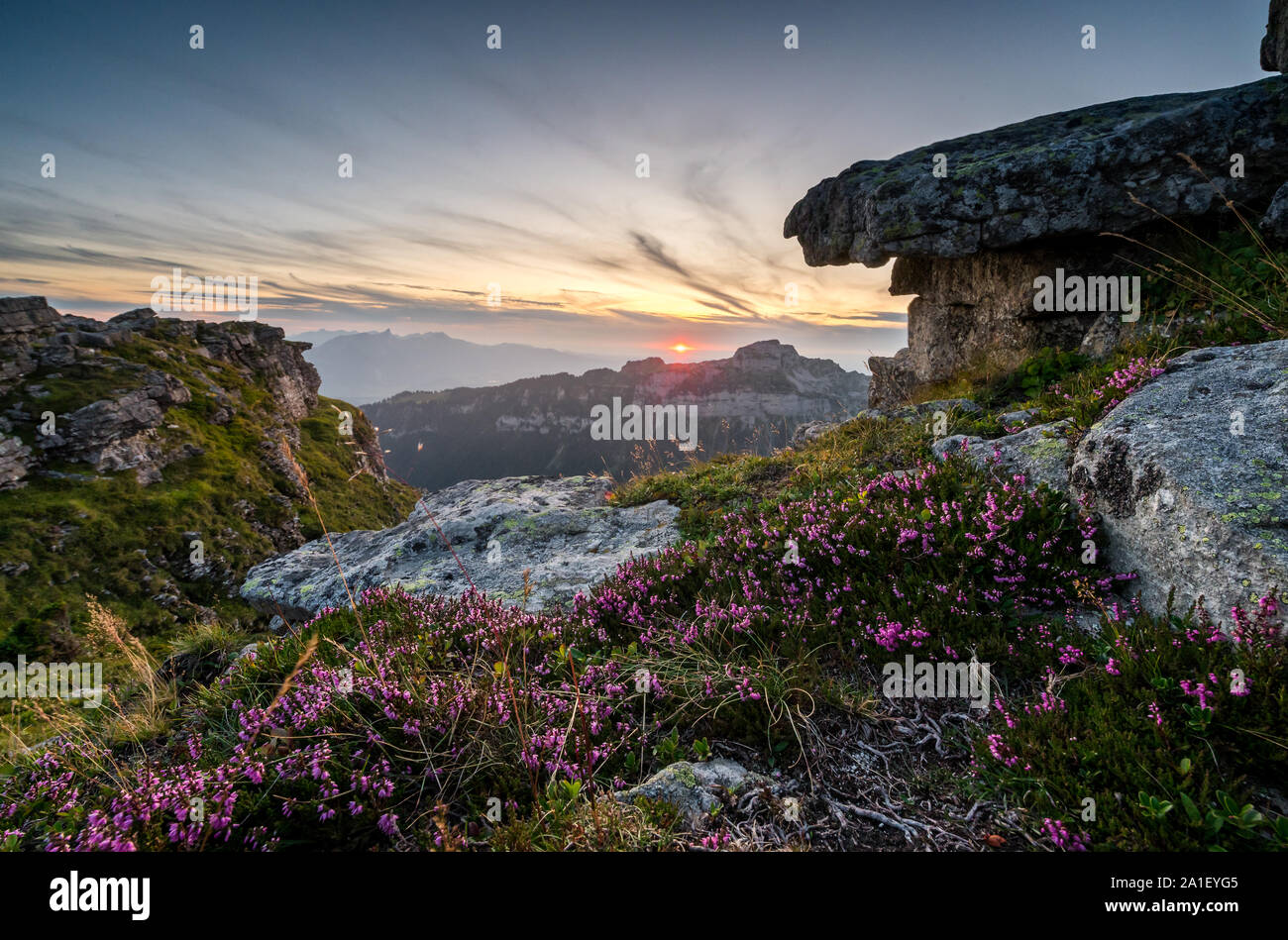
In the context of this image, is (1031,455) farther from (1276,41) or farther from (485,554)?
(1276,41)

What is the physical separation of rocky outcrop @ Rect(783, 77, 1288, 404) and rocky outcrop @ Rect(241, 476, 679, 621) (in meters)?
9.33

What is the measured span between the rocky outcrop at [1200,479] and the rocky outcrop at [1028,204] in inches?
209

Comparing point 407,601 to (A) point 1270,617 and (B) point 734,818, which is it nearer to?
(B) point 734,818

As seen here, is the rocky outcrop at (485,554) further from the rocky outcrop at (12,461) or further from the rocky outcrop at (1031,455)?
the rocky outcrop at (12,461)

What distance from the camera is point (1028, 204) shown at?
10.5 m

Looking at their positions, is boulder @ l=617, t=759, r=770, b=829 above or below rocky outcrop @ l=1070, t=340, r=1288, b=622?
below

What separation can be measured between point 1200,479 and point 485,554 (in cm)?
759

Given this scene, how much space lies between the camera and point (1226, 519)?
3244mm

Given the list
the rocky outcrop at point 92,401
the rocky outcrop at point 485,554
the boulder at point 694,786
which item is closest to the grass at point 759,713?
the boulder at point 694,786

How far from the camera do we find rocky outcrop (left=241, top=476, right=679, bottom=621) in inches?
246

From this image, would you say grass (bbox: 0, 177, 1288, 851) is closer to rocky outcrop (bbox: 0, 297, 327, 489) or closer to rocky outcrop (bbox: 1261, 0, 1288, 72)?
rocky outcrop (bbox: 1261, 0, 1288, 72)

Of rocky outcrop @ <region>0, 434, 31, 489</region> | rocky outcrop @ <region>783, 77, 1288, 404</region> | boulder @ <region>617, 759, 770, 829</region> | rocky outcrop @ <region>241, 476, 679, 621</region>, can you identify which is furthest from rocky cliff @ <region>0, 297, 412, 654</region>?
boulder @ <region>617, 759, 770, 829</region>
